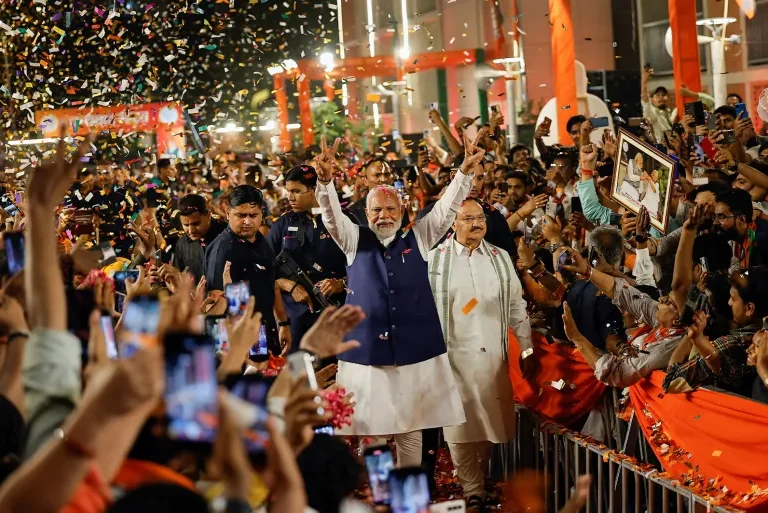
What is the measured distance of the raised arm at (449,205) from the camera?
701cm

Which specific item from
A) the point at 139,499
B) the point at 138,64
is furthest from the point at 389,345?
the point at 138,64

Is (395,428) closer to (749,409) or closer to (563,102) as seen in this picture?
(749,409)

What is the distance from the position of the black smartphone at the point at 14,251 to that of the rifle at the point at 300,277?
450cm

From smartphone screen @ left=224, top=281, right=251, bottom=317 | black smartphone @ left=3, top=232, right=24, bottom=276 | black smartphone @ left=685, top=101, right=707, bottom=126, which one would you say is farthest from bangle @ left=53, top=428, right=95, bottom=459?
black smartphone @ left=685, top=101, right=707, bottom=126

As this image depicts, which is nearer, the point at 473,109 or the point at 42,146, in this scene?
the point at 42,146

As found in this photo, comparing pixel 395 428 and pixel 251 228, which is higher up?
pixel 251 228

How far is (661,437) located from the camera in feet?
20.2

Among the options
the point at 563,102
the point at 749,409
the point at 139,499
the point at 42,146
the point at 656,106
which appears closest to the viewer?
the point at 139,499

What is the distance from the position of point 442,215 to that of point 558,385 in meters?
1.30

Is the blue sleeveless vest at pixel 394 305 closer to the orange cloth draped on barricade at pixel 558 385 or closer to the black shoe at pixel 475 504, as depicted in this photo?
the orange cloth draped on barricade at pixel 558 385

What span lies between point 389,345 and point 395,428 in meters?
0.50

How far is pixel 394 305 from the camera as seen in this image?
6973 mm

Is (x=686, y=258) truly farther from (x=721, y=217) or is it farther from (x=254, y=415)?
(x=254, y=415)

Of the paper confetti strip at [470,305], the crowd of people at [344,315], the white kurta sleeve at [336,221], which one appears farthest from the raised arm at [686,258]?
the white kurta sleeve at [336,221]
